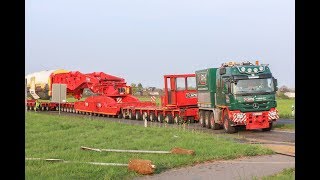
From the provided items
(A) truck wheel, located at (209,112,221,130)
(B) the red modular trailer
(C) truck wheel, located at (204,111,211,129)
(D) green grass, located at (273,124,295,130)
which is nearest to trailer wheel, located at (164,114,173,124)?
(B) the red modular trailer

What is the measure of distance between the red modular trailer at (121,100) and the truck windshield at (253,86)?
699 centimetres

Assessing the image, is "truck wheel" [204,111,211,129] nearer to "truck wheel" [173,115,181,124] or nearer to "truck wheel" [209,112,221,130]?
"truck wheel" [209,112,221,130]

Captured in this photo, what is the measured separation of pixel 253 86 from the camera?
2112 centimetres

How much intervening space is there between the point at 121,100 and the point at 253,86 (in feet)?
57.2

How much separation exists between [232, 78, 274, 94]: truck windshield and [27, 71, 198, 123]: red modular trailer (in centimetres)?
699

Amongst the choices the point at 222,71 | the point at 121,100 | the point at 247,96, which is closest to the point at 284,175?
the point at 247,96

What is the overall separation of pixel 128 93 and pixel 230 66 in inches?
668

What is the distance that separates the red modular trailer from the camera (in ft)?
92.3

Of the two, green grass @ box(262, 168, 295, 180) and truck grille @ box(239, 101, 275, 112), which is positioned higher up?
truck grille @ box(239, 101, 275, 112)

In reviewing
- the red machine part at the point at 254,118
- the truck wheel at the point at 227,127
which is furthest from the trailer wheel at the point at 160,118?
the red machine part at the point at 254,118

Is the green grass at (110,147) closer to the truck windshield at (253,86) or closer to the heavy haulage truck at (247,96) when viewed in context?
the heavy haulage truck at (247,96)

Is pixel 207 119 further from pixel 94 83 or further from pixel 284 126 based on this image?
pixel 94 83
